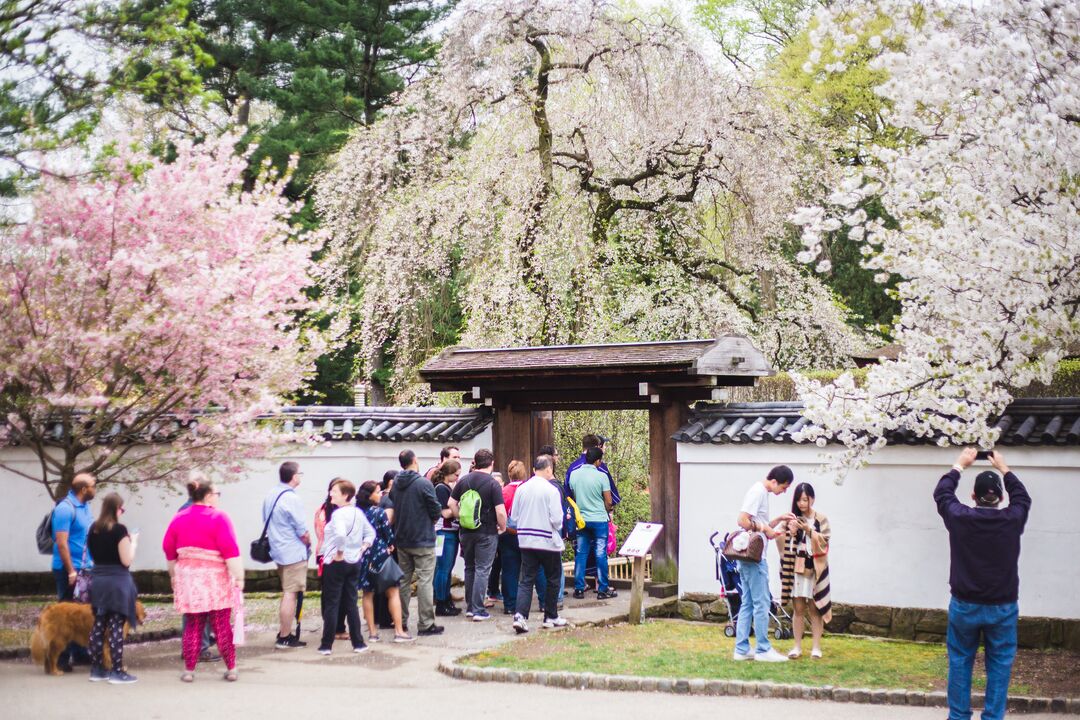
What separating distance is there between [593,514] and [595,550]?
736mm

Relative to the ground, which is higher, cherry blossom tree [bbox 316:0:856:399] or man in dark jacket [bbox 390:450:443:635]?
cherry blossom tree [bbox 316:0:856:399]

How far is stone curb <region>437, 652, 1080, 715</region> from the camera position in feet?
27.2

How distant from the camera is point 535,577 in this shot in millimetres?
11523

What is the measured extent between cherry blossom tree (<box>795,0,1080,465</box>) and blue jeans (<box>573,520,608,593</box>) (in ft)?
11.7

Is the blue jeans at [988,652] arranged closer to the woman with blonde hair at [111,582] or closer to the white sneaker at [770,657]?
the white sneaker at [770,657]

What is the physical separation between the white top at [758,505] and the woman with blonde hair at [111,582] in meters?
5.41

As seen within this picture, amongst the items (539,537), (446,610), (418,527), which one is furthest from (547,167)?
(418,527)

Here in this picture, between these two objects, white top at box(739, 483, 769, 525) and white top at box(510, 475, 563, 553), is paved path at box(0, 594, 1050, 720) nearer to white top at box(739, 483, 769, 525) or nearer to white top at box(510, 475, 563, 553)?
white top at box(510, 475, 563, 553)

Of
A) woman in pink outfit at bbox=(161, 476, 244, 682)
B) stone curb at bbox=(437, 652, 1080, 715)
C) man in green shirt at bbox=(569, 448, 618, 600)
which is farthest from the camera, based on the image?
man in green shirt at bbox=(569, 448, 618, 600)

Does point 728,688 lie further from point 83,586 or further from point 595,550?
point 83,586

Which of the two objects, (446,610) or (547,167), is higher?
(547,167)

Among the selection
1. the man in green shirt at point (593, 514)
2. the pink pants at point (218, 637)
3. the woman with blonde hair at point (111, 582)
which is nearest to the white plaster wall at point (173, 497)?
the man in green shirt at point (593, 514)

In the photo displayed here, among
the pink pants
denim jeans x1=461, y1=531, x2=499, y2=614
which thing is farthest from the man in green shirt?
the pink pants

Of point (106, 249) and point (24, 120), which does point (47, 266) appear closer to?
point (106, 249)
